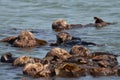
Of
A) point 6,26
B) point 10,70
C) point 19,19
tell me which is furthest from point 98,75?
point 19,19

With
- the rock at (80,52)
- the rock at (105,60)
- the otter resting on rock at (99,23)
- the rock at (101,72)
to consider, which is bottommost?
the otter resting on rock at (99,23)

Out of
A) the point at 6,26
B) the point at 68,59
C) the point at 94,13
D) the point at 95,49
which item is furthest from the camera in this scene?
the point at 94,13

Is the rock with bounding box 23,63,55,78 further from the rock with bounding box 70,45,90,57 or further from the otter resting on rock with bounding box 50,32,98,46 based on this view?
the otter resting on rock with bounding box 50,32,98,46

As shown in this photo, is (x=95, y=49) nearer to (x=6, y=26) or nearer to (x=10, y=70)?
(x=10, y=70)

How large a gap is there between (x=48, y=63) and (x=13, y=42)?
4375mm

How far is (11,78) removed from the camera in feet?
46.4

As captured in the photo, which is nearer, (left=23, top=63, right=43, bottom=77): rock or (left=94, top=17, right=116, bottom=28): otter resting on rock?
(left=23, top=63, right=43, bottom=77): rock

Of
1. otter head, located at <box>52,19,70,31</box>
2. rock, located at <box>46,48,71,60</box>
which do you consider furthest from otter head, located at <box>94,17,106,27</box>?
rock, located at <box>46,48,71,60</box>

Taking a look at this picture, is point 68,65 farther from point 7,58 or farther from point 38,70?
point 7,58

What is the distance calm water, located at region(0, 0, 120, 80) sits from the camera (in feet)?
57.9

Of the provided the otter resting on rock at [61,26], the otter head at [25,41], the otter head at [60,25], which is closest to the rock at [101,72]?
the otter head at [25,41]

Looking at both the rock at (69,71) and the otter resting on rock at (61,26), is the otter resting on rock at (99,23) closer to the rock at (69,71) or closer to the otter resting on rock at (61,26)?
the otter resting on rock at (61,26)

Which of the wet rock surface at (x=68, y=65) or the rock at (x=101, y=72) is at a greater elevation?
the wet rock surface at (x=68, y=65)

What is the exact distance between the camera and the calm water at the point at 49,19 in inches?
695
